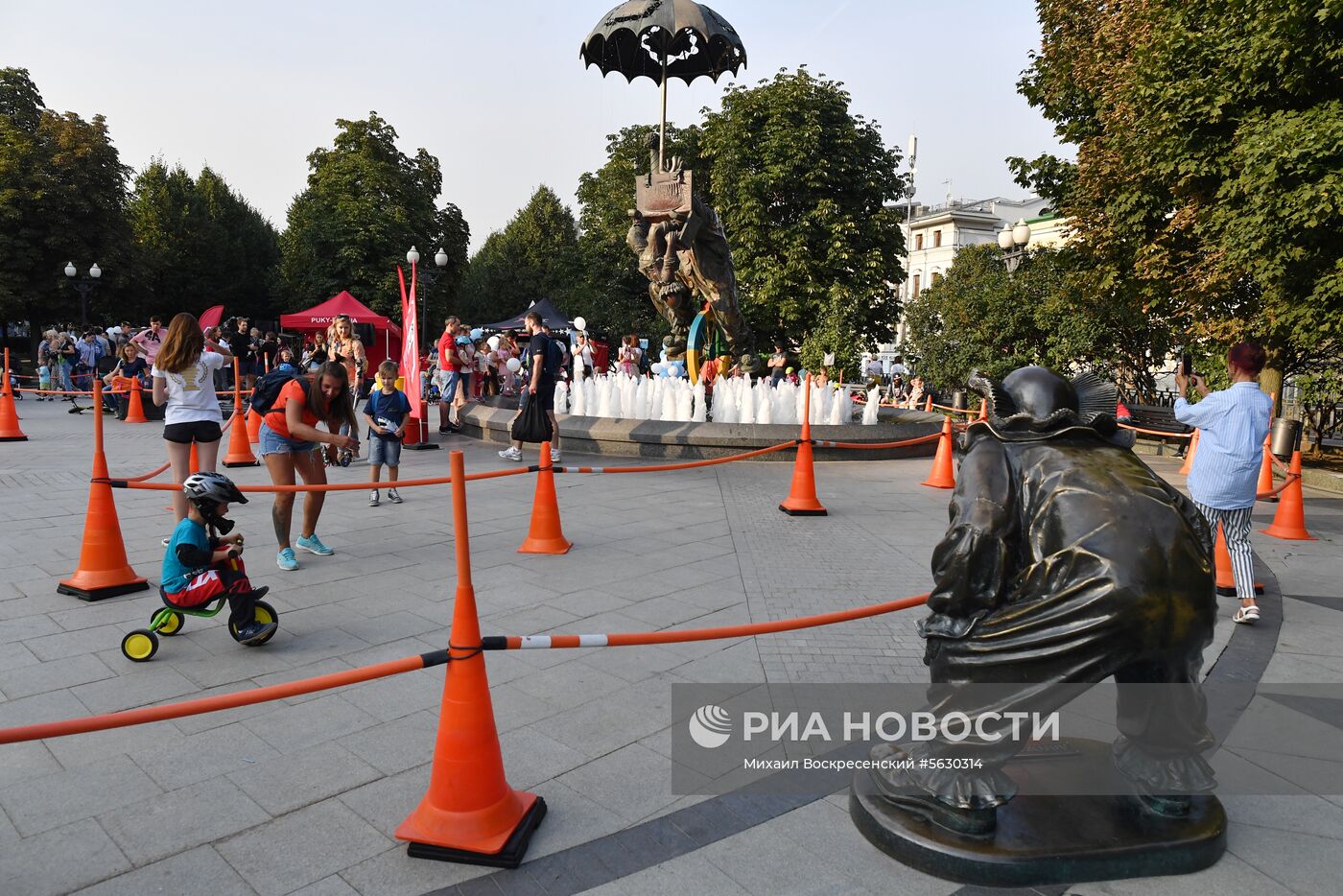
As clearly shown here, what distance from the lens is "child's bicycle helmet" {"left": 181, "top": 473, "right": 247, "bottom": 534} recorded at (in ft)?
15.2

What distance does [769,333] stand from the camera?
3334 centimetres

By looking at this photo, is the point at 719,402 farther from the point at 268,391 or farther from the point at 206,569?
the point at 206,569

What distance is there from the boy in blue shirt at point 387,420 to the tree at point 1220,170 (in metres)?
11.1

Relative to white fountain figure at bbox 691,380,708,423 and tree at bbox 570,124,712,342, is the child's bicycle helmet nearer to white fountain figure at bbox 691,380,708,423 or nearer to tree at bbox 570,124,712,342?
white fountain figure at bbox 691,380,708,423

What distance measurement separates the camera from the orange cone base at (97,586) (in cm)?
553

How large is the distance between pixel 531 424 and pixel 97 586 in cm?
600

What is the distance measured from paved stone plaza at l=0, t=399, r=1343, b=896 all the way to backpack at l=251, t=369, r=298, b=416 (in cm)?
122

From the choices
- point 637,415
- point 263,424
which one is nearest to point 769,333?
point 637,415

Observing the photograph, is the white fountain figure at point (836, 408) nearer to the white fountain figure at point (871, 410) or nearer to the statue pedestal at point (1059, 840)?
the white fountain figure at point (871, 410)

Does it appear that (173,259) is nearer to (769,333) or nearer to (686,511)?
(769,333)

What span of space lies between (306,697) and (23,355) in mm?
42148

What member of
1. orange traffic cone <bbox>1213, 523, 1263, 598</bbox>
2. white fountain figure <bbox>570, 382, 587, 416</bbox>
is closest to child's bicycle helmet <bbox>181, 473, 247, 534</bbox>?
orange traffic cone <bbox>1213, 523, 1263, 598</bbox>

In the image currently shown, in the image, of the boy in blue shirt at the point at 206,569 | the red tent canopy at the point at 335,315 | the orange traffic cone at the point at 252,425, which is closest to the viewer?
the boy in blue shirt at the point at 206,569

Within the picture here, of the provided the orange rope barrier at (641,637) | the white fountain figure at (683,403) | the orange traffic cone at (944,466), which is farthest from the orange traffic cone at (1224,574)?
the white fountain figure at (683,403)
